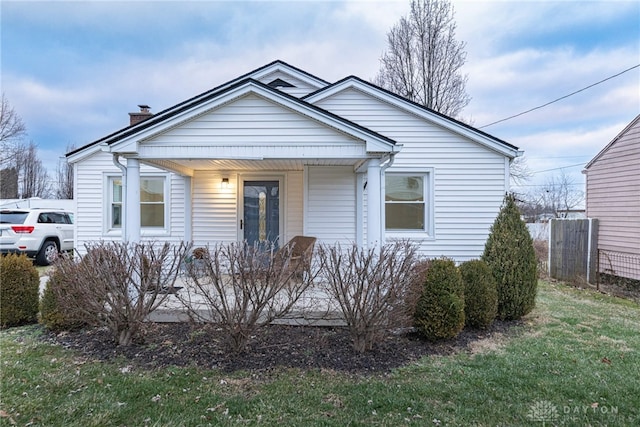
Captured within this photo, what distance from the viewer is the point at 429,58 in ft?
56.2

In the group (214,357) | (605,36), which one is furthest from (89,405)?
(605,36)

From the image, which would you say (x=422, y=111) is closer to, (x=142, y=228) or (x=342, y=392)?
(x=342, y=392)

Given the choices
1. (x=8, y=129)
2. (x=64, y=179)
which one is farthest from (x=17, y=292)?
(x=64, y=179)

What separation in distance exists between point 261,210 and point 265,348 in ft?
15.7

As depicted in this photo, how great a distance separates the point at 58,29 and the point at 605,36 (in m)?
16.3

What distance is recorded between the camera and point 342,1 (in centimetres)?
1020

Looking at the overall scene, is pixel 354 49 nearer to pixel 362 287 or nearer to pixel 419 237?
pixel 419 237

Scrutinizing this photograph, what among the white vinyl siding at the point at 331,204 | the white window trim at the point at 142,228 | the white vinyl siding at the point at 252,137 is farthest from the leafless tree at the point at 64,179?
the white vinyl siding at the point at 252,137

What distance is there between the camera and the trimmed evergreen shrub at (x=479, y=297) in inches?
194

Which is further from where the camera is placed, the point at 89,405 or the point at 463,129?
the point at 463,129

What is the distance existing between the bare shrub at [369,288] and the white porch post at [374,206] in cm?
139

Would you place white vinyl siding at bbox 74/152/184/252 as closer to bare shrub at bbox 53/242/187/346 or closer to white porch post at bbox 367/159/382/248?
bare shrub at bbox 53/242/187/346

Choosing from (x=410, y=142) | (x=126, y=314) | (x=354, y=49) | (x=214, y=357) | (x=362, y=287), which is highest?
(x=354, y=49)

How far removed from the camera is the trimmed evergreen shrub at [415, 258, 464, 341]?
4.44m
